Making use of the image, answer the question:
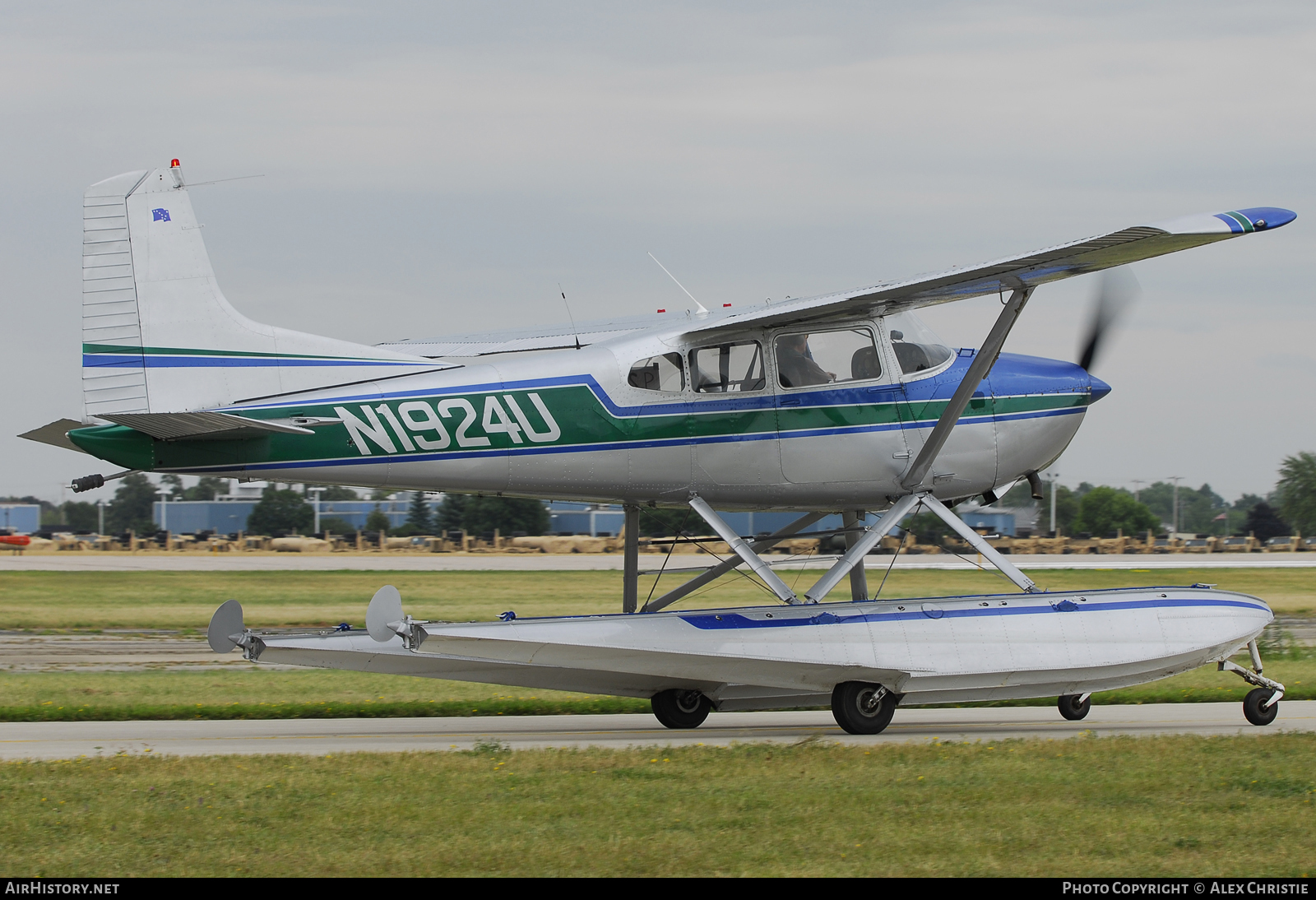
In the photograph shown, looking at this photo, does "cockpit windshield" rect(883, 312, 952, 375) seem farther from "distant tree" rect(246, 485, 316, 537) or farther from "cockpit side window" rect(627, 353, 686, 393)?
"distant tree" rect(246, 485, 316, 537)

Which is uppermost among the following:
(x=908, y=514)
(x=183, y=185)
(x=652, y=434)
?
(x=183, y=185)

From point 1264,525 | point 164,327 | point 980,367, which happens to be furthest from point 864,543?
point 1264,525

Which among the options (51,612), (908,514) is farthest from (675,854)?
(51,612)

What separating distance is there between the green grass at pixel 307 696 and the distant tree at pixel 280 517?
8793cm

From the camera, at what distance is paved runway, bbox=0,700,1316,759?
1117 centimetres

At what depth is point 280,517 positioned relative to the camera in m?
108

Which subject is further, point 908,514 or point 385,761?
point 908,514

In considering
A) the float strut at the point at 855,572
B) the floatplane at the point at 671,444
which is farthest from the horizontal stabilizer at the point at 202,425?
the float strut at the point at 855,572

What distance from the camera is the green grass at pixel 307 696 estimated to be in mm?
13922

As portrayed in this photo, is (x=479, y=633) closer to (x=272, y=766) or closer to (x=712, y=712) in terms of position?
(x=272, y=766)

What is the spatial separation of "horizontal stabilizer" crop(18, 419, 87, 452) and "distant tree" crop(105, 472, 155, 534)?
134171 mm

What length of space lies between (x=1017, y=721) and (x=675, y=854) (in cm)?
702

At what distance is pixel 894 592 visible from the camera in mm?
36250

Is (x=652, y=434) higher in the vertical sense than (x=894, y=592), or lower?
higher
